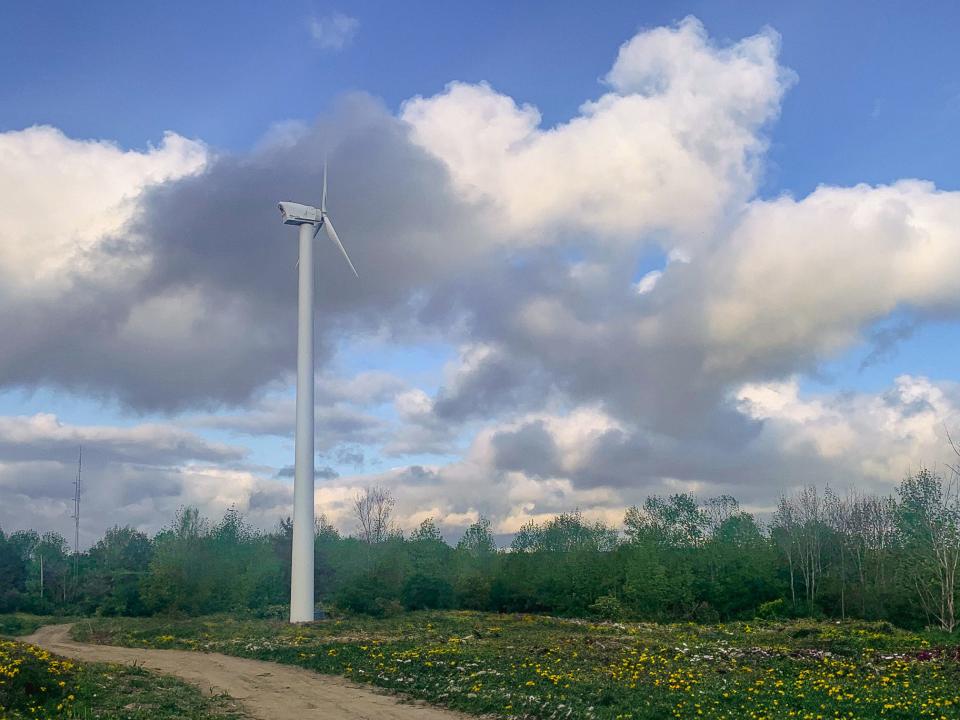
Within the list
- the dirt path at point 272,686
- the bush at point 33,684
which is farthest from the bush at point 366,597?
the bush at point 33,684

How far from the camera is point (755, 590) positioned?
60.9m

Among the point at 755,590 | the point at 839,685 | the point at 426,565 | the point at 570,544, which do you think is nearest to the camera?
the point at 839,685

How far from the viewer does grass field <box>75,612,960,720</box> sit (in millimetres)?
20406

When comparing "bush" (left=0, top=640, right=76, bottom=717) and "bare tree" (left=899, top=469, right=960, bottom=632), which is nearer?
"bush" (left=0, top=640, right=76, bottom=717)

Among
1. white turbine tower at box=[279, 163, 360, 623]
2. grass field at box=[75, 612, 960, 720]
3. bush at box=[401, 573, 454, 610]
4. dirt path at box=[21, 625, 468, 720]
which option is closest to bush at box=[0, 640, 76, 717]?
dirt path at box=[21, 625, 468, 720]

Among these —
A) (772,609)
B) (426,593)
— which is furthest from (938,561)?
(426,593)

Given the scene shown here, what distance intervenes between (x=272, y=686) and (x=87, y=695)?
5606 mm

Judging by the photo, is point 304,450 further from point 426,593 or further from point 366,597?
point 426,593

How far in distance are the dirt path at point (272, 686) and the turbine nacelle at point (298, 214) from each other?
2605cm

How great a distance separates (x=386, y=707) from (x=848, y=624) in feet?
97.2

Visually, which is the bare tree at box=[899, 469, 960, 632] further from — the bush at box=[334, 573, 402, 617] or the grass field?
the bush at box=[334, 573, 402, 617]

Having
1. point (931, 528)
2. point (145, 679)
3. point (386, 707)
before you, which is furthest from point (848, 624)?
point (145, 679)

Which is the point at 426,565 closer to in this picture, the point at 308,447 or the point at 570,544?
the point at 570,544

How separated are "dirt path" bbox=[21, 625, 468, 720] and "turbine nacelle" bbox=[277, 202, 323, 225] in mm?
26052
